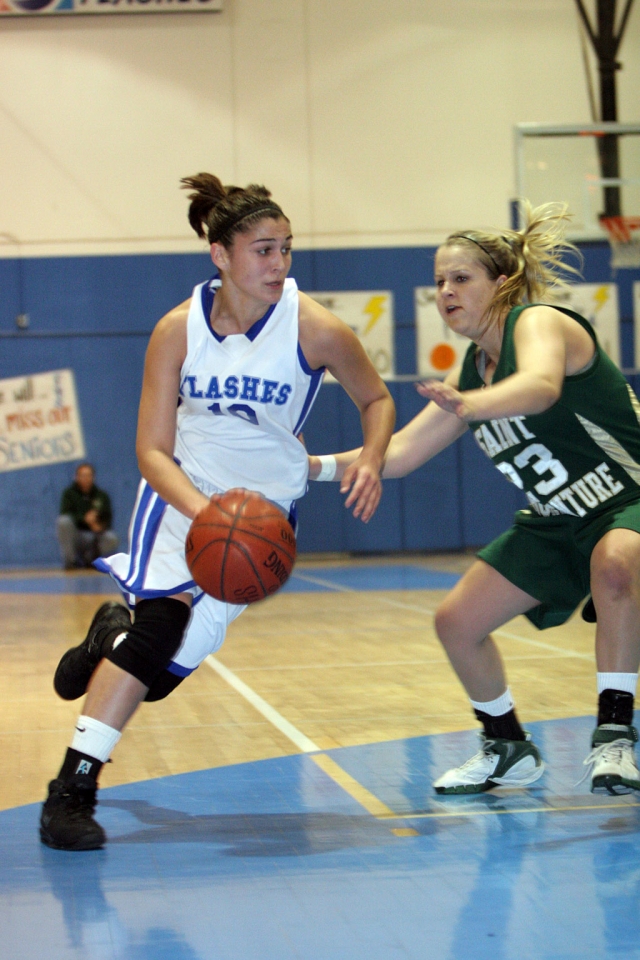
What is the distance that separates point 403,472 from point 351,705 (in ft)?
5.33

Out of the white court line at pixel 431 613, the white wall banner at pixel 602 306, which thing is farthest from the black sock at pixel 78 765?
the white wall banner at pixel 602 306

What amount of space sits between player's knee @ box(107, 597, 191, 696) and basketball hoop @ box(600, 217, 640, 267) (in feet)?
31.5

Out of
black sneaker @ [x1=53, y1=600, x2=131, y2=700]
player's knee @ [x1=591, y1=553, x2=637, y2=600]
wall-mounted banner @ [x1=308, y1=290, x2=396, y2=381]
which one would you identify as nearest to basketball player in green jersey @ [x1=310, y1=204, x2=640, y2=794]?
player's knee @ [x1=591, y1=553, x2=637, y2=600]

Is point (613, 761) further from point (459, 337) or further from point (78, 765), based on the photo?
point (459, 337)

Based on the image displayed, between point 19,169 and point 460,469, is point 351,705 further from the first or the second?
point 19,169

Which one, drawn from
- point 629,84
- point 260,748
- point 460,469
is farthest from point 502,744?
point 629,84

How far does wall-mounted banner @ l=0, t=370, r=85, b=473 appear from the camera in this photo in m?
13.7

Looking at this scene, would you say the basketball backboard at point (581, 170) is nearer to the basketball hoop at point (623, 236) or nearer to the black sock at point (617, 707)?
the basketball hoop at point (623, 236)

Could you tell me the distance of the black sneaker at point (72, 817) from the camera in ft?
9.36

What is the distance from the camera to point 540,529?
3311 millimetres

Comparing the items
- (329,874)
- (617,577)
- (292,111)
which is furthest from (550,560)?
(292,111)

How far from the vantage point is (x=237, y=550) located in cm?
277

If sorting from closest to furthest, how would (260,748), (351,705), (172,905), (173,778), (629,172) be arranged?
(172,905) < (173,778) < (260,748) < (351,705) < (629,172)

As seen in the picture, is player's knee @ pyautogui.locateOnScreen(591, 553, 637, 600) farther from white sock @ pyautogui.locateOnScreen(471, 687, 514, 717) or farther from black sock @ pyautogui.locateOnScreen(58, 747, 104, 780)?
black sock @ pyautogui.locateOnScreen(58, 747, 104, 780)
